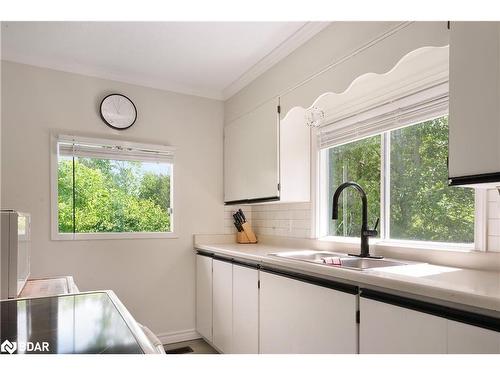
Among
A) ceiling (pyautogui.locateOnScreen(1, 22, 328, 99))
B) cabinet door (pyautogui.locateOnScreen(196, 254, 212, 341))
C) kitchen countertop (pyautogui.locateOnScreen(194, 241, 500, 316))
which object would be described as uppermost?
ceiling (pyautogui.locateOnScreen(1, 22, 328, 99))

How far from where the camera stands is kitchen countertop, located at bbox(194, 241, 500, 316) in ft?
3.61

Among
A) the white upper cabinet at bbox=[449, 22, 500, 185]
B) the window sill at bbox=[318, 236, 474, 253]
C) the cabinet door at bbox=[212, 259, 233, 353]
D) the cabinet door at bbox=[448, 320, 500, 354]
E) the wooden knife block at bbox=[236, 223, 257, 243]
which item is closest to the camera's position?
the cabinet door at bbox=[448, 320, 500, 354]

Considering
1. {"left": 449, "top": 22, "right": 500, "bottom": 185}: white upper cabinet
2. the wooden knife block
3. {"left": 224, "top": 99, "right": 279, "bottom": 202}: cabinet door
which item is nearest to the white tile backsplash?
the wooden knife block

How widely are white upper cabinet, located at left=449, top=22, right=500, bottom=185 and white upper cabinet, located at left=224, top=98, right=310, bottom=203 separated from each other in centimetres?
151

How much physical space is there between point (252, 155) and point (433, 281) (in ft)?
6.59

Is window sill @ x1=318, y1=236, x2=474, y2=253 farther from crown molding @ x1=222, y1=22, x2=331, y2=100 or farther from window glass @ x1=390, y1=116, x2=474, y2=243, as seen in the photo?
crown molding @ x1=222, y1=22, x2=331, y2=100

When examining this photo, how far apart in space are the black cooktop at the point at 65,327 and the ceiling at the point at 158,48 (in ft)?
5.99

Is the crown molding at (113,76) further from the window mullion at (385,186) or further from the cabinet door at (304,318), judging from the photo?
the cabinet door at (304,318)

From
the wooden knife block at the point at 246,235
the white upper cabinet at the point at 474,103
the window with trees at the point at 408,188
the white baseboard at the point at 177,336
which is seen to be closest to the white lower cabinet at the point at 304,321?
the white baseboard at the point at 177,336

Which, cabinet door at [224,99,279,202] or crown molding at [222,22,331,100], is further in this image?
cabinet door at [224,99,279,202]

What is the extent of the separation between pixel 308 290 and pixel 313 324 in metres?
0.17

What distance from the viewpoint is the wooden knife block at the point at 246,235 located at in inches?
135

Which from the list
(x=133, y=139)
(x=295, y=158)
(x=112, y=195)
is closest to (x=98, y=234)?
(x=112, y=195)
